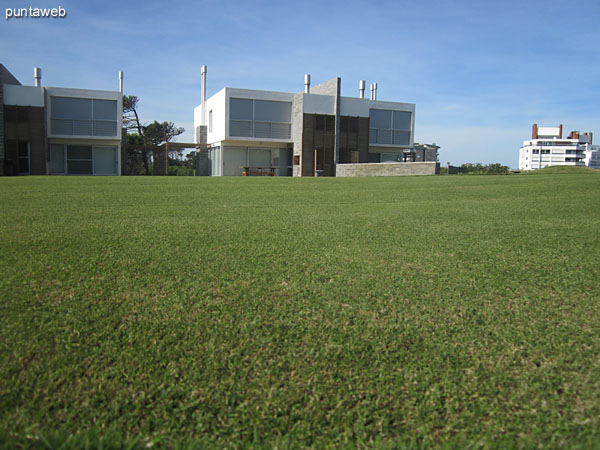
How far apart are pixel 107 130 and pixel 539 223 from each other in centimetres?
2495

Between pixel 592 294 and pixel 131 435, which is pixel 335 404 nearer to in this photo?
pixel 131 435

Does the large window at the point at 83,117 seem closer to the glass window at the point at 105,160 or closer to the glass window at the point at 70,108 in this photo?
the glass window at the point at 70,108

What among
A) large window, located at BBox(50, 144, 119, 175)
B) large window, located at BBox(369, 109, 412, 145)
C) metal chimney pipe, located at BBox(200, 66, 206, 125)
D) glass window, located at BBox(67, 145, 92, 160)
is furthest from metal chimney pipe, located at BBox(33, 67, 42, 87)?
large window, located at BBox(369, 109, 412, 145)

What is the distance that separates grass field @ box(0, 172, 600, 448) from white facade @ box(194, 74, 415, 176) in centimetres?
2320

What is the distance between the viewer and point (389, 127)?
2927cm

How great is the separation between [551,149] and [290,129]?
312 feet

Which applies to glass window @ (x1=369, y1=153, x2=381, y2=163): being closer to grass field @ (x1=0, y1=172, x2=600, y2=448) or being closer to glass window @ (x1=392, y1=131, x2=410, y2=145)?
glass window @ (x1=392, y1=131, x2=410, y2=145)

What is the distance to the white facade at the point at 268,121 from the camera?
25188 mm

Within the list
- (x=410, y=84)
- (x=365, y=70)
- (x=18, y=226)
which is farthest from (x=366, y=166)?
(x=18, y=226)

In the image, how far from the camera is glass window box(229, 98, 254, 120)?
25.0 m

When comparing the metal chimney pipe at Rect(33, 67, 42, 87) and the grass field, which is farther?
the metal chimney pipe at Rect(33, 67, 42, 87)

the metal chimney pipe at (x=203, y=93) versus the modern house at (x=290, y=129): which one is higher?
the metal chimney pipe at (x=203, y=93)

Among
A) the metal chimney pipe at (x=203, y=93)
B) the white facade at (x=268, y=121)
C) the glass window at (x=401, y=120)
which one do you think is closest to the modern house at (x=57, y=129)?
the white facade at (x=268, y=121)

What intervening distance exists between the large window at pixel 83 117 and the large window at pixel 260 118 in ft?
22.9
